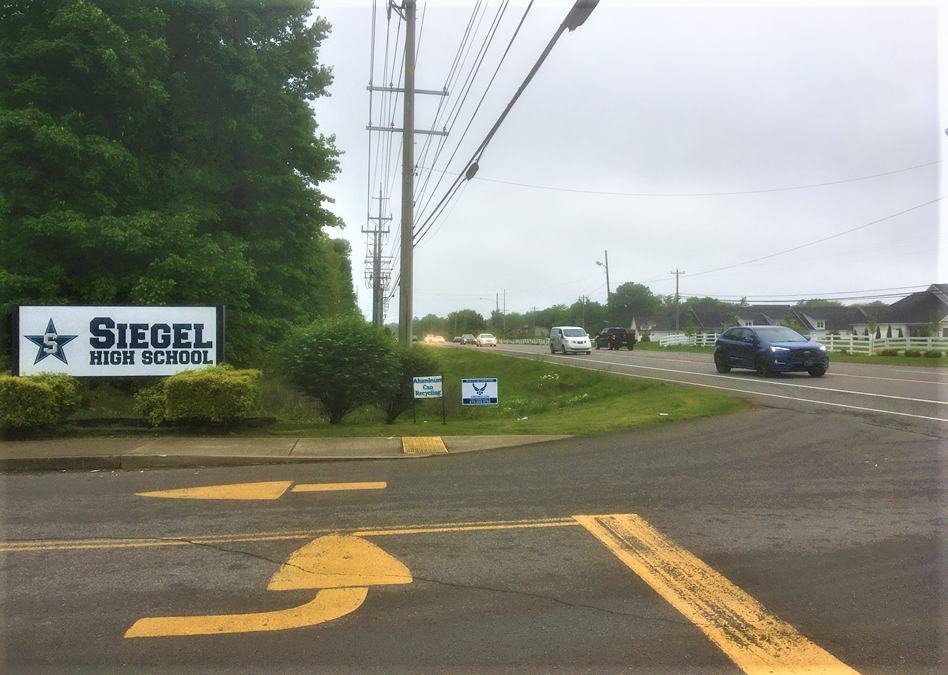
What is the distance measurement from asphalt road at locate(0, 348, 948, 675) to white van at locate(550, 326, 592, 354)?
29411mm

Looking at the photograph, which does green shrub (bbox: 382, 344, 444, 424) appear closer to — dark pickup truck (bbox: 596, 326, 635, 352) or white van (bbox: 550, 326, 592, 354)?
white van (bbox: 550, 326, 592, 354)

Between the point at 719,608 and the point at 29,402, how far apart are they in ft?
35.1

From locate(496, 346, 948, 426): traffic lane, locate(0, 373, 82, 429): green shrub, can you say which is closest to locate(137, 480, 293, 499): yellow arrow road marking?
locate(0, 373, 82, 429): green shrub

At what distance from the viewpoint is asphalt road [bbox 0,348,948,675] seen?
3.50 meters

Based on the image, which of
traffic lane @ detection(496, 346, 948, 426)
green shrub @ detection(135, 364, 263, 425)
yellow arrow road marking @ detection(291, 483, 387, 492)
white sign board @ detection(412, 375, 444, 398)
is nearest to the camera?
yellow arrow road marking @ detection(291, 483, 387, 492)

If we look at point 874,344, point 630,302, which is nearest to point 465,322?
point 630,302

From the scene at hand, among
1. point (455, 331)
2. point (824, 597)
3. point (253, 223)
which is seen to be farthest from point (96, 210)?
point (455, 331)

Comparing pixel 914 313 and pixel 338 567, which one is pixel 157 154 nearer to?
pixel 338 567

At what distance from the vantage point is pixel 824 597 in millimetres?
4133

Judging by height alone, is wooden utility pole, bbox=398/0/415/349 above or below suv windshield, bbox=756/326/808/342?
above

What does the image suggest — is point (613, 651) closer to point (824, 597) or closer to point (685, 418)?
point (824, 597)

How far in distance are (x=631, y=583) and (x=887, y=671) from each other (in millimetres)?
1527

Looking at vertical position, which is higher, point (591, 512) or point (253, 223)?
point (253, 223)

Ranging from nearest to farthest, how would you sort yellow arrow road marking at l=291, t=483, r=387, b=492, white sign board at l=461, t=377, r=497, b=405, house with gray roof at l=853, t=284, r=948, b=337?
yellow arrow road marking at l=291, t=483, r=387, b=492, white sign board at l=461, t=377, r=497, b=405, house with gray roof at l=853, t=284, r=948, b=337
